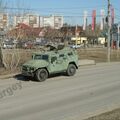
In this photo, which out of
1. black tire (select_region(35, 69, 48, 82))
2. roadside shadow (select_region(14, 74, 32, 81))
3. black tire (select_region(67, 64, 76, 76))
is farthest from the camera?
black tire (select_region(67, 64, 76, 76))

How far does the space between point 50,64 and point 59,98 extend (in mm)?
7307

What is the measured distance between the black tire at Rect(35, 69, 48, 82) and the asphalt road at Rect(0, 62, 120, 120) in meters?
0.35

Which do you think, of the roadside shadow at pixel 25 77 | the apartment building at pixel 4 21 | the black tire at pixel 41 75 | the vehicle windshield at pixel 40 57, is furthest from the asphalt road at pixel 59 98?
the apartment building at pixel 4 21

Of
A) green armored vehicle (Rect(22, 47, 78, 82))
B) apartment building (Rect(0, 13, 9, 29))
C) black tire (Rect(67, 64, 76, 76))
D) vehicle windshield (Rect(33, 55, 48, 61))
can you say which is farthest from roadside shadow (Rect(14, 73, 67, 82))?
apartment building (Rect(0, 13, 9, 29))

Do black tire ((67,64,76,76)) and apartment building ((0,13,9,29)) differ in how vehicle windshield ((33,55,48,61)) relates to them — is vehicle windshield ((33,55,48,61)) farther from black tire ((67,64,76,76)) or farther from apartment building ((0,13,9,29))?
apartment building ((0,13,9,29))

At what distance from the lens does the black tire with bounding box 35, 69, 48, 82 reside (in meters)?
21.0

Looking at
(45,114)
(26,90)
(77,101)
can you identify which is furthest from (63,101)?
(26,90)

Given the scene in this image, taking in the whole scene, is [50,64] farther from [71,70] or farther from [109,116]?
[109,116]

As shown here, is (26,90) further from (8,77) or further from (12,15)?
(12,15)

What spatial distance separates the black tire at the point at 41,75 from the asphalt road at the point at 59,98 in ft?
1.15

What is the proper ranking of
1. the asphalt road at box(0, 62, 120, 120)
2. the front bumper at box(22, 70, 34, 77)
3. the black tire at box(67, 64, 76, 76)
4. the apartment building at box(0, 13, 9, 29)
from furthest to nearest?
the apartment building at box(0, 13, 9, 29) < the black tire at box(67, 64, 76, 76) < the front bumper at box(22, 70, 34, 77) < the asphalt road at box(0, 62, 120, 120)

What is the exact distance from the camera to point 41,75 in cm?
2119

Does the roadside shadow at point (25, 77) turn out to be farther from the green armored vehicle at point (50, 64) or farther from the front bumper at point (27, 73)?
the green armored vehicle at point (50, 64)

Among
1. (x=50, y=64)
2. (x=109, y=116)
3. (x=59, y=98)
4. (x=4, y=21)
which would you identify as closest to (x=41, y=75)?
(x=50, y=64)
